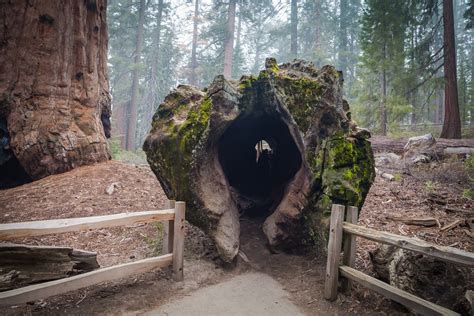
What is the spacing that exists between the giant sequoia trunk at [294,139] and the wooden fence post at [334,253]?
534mm

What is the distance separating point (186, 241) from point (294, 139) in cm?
293

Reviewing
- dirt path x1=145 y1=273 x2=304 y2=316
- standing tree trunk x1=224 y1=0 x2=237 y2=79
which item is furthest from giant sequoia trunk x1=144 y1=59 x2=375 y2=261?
standing tree trunk x1=224 y1=0 x2=237 y2=79

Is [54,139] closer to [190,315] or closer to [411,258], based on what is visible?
[190,315]

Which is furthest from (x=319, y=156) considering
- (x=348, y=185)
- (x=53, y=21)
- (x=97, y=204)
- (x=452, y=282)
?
(x=53, y=21)

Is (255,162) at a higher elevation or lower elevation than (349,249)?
higher

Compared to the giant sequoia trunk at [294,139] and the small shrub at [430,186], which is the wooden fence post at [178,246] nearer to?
the giant sequoia trunk at [294,139]

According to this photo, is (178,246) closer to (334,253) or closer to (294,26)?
(334,253)

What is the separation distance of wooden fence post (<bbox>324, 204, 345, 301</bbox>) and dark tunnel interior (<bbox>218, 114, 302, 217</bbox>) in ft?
8.00

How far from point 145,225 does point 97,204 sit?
1298mm

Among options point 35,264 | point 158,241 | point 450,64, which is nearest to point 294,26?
point 450,64

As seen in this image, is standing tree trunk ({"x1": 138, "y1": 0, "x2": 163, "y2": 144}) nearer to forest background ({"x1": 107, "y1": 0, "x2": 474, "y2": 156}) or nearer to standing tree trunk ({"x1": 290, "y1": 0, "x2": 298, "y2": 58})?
forest background ({"x1": 107, "y1": 0, "x2": 474, "y2": 156})

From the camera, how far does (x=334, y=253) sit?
388 centimetres

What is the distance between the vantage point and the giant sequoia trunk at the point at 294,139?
468cm

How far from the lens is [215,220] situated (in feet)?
15.7
